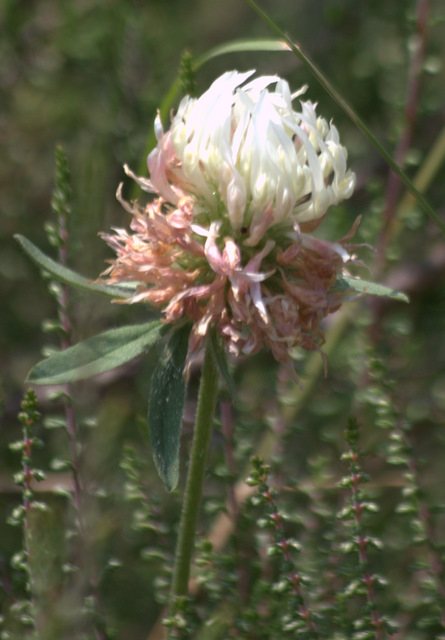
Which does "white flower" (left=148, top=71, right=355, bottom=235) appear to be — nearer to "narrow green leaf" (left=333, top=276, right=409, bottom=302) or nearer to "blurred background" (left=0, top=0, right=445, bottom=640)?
"narrow green leaf" (left=333, top=276, right=409, bottom=302)

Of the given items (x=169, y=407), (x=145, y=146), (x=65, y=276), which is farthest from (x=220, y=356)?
(x=145, y=146)

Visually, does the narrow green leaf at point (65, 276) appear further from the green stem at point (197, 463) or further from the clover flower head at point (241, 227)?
the green stem at point (197, 463)

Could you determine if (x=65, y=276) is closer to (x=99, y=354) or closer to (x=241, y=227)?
(x=99, y=354)

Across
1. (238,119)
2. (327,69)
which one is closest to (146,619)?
(238,119)

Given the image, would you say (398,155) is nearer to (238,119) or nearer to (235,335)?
(238,119)

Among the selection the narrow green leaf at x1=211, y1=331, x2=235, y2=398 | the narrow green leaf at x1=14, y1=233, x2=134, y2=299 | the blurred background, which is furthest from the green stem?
the blurred background
